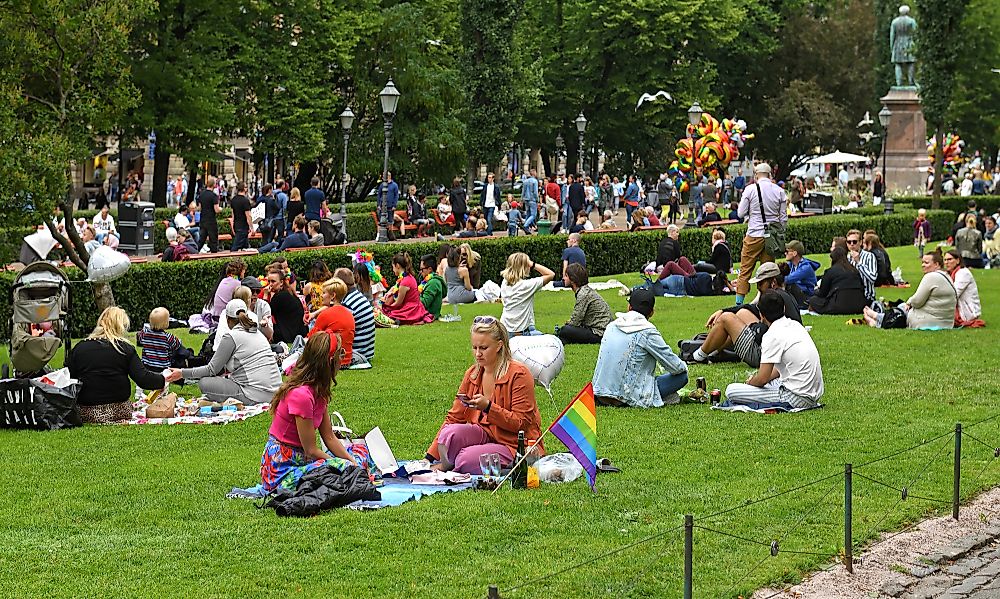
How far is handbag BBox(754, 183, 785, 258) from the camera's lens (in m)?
20.5

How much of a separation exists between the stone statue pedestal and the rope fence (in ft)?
147

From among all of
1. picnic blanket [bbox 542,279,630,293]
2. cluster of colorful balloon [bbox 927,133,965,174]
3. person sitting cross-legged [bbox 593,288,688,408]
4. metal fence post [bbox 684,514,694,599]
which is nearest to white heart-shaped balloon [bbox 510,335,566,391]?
person sitting cross-legged [bbox 593,288,688,408]

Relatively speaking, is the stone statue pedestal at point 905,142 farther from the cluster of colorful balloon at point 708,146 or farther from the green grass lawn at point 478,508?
the green grass lawn at point 478,508

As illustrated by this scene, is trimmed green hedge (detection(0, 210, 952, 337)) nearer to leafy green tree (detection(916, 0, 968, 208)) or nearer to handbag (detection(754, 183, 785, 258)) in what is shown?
leafy green tree (detection(916, 0, 968, 208))

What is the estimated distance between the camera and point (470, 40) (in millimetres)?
46844

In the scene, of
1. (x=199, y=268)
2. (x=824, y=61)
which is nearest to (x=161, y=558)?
(x=199, y=268)

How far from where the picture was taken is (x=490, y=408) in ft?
33.3

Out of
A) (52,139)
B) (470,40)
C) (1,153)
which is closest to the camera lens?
(1,153)

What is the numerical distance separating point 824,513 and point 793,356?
3830mm

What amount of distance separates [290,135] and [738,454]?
33.1 metres

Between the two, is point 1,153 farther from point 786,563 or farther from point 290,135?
point 290,135

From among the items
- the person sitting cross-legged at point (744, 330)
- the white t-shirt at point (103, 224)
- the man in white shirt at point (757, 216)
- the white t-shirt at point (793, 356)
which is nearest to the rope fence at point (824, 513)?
the white t-shirt at point (793, 356)

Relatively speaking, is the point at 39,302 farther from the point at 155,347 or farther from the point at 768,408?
the point at 768,408

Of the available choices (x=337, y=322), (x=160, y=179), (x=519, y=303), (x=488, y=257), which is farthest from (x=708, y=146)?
(x=337, y=322)
